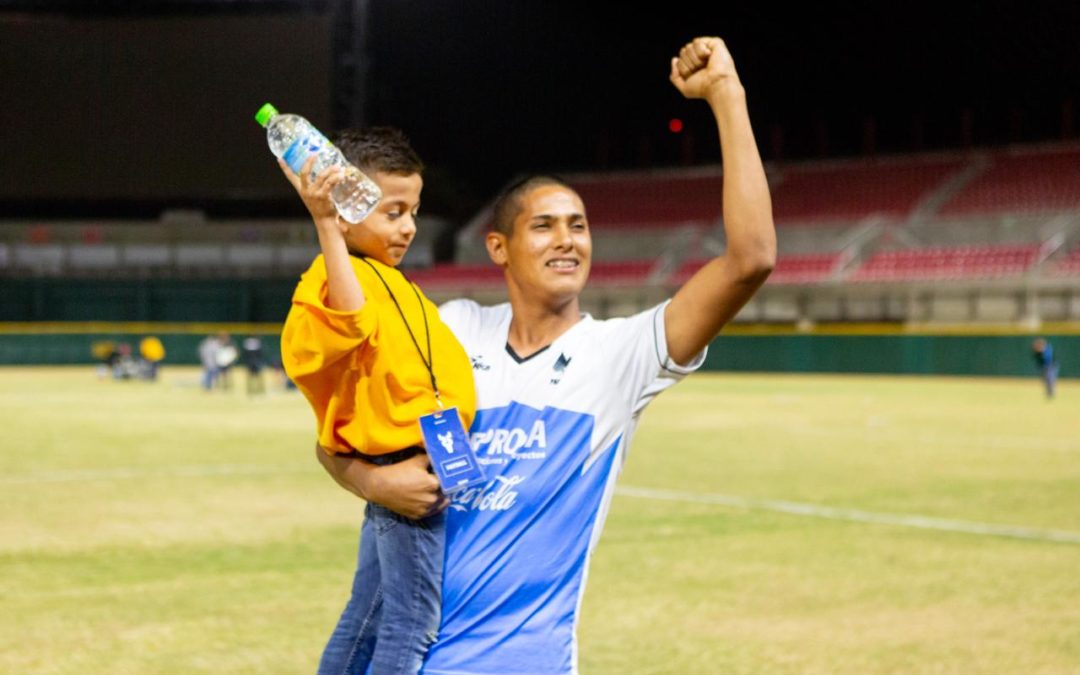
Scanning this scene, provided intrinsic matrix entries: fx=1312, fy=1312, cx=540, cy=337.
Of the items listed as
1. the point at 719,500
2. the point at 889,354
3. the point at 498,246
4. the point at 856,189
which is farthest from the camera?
the point at 856,189

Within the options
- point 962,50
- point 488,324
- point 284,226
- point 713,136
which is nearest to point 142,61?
point 284,226

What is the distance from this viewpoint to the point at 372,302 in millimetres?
2939

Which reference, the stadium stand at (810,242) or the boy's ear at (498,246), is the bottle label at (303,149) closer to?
the boy's ear at (498,246)

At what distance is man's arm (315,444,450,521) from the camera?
3.00 m

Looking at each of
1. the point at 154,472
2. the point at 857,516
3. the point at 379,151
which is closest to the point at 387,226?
the point at 379,151

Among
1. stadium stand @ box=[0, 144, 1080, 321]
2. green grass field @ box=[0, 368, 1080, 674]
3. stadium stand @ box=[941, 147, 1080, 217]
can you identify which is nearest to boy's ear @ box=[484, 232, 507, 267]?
green grass field @ box=[0, 368, 1080, 674]

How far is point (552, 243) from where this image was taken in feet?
10.6

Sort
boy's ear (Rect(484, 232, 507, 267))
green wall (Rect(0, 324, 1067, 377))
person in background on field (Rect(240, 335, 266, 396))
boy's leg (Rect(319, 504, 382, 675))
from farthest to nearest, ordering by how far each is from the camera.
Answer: green wall (Rect(0, 324, 1067, 377)), person in background on field (Rect(240, 335, 266, 396)), boy's ear (Rect(484, 232, 507, 267)), boy's leg (Rect(319, 504, 382, 675))

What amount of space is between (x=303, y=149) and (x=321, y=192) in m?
0.18

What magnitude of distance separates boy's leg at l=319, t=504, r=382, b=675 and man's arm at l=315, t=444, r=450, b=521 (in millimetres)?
175

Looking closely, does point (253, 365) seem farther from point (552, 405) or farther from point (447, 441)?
point (447, 441)

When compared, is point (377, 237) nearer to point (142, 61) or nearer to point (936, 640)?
point (936, 640)

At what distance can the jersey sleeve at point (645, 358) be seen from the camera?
3172mm

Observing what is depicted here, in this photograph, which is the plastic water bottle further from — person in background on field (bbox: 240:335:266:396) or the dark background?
the dark background
